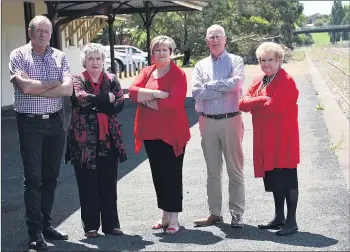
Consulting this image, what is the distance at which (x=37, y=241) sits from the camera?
17.8 ft

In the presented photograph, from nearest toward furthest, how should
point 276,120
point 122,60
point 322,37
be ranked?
point 276,120
point 122,60
point 322,37

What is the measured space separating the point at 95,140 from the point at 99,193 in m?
0.52

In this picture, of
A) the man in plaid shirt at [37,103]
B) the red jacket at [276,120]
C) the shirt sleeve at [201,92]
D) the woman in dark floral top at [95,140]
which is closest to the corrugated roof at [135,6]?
the shirt sleeve at [201,92]

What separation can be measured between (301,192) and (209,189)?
1.90 metres

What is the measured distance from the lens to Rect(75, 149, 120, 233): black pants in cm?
580

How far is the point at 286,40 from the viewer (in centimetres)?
7112

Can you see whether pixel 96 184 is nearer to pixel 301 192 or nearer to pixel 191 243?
pixel 191 243

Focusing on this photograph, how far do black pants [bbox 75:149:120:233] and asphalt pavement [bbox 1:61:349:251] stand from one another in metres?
0.16

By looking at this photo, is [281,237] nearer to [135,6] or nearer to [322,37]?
[135,6]

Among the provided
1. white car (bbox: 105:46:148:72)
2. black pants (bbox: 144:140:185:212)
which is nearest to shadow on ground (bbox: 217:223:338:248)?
black pants (bbox: 144:140:185:212)

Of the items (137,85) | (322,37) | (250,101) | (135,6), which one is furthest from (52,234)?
(322,37)

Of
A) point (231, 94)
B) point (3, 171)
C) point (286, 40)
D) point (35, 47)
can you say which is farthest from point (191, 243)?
point (286, 40)

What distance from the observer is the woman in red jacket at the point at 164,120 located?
5.77 m

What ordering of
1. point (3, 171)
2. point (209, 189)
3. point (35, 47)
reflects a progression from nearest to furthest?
point (35, 47) → point (209, 189) → point (3, 171)
